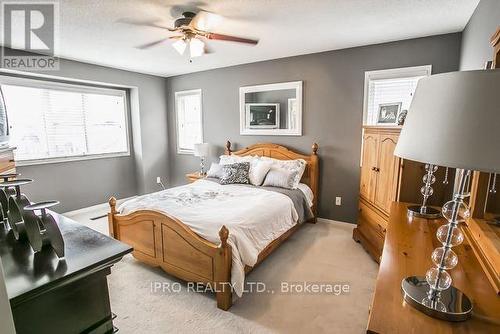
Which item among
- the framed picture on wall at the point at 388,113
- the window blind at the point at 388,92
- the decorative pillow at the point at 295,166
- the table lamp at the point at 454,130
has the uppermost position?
the window blind at the point at 388,92

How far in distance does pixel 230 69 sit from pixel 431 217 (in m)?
3.72

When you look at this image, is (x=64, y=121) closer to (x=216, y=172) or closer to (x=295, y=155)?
(x=216, y=172)

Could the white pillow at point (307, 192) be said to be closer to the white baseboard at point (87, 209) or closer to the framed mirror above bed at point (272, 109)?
the framed mirror above bed at point (272, 109)

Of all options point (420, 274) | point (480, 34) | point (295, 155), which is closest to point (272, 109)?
point (295, 155)

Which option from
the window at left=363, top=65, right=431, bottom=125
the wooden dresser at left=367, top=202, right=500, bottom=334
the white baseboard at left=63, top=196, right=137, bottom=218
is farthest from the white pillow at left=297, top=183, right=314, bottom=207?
the white baseboard at left=63, top=196, right=137, bottom=218

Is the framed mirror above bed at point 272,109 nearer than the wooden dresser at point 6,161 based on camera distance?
No

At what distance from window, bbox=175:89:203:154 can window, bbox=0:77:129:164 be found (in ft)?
3.32

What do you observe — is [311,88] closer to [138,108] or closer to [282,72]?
[282,72]

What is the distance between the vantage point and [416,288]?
974 millimetres

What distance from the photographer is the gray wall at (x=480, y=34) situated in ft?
5.80

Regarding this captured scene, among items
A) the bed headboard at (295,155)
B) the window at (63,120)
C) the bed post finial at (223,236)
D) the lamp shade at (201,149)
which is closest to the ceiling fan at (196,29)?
the bed post finial at (223,236)

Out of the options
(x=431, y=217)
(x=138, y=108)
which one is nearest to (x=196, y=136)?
(x=138, y=108)

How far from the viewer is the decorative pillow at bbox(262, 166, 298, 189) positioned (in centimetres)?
347

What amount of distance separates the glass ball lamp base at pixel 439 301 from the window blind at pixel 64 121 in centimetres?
474
